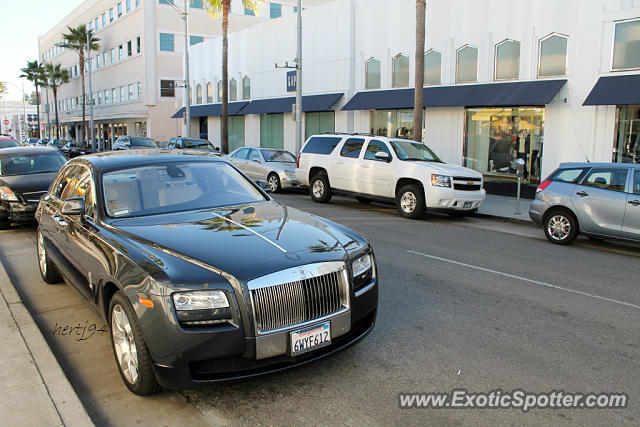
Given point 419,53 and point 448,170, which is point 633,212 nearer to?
point 448,170

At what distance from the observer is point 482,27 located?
18.3 meters

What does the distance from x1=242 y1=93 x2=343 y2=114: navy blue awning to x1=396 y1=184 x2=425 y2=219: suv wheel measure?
37.4 ft

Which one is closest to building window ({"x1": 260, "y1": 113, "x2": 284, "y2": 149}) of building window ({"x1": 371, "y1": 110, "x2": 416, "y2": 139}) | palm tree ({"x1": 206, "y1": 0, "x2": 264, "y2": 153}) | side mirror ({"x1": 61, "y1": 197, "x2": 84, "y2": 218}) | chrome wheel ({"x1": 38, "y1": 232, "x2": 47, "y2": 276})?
palm tree ({"x1": 206, "y1": 0, "x2": 264, "y2": 153})

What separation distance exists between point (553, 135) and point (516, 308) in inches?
486

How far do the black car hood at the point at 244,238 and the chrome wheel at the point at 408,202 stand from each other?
27.2 feet

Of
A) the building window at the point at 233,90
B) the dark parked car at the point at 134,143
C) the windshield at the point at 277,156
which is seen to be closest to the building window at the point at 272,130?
the building window at the point at 233,90

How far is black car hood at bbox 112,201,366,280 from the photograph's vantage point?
366 cm

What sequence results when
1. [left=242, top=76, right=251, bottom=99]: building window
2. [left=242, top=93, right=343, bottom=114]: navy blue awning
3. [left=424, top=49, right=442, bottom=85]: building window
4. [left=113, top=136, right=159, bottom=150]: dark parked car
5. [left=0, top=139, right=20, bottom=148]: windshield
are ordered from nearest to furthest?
[left=0, top=139, right=20, bottom=148]: windshield < [left=424, top=49, right=442, bottom=85]: building window < [left=242, top=93, right=343, bottom=114]: navy blue awning < [left=113, top=136, right=159, bottom=150]: dark parked car < [left=242, top=76, right=251, bottom=99]: building window

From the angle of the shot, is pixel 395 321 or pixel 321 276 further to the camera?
pixel 395 321

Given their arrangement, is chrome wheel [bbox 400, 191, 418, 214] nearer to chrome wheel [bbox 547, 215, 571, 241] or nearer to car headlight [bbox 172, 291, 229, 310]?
chrome wheel [bbox 547, 215, 571, 241]

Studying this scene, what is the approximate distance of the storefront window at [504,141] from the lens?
17.2 metres

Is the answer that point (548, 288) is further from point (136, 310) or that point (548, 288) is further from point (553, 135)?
point (553, 135)

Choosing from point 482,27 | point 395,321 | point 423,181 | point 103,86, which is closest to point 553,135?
point 482,27

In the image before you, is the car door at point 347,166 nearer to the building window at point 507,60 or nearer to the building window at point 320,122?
the building window at point 507,60
